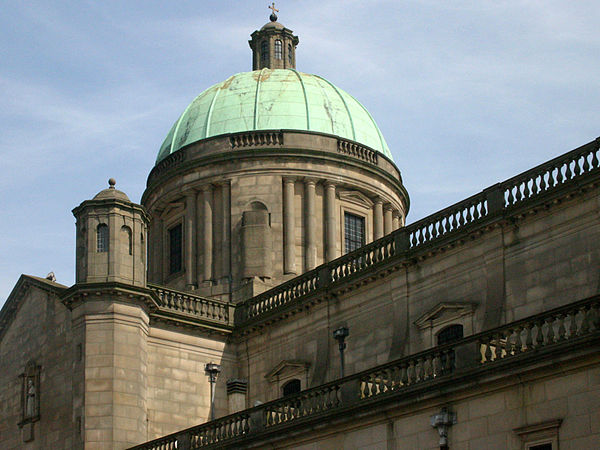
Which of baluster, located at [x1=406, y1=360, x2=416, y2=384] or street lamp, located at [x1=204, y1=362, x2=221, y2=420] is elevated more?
street lamp, located at [x1=204, y1=362, x2=221, y2=420]

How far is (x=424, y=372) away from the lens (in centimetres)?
3156

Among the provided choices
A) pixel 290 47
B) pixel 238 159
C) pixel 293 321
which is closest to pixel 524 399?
pixel 293 321

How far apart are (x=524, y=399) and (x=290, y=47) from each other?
124ft

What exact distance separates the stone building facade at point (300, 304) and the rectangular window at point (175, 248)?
0.10 metres

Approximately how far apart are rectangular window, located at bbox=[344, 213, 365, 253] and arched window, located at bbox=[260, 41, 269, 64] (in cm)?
1092

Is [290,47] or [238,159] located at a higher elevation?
[290,47]

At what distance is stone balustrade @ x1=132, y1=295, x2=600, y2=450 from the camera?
1096 inches

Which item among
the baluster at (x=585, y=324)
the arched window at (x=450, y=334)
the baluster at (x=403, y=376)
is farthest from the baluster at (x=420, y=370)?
the arched window at (x=450, y=334)

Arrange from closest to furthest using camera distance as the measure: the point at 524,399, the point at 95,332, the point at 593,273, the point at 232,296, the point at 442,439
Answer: the point at 524,399
the point at 442,439
the point at 593,273
the point at 95,332
the point at 232,296

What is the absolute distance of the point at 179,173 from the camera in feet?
186

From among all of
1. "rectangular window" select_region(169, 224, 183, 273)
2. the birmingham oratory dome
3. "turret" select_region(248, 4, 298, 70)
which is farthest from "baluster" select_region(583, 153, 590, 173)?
"turret" select_region(248, 4, 298, 70)

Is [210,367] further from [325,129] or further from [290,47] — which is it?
[290,47]

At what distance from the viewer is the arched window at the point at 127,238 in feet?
147

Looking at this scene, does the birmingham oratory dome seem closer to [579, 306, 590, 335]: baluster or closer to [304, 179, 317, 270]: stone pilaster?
[304, 179, 317, 270]: stone pilaster
